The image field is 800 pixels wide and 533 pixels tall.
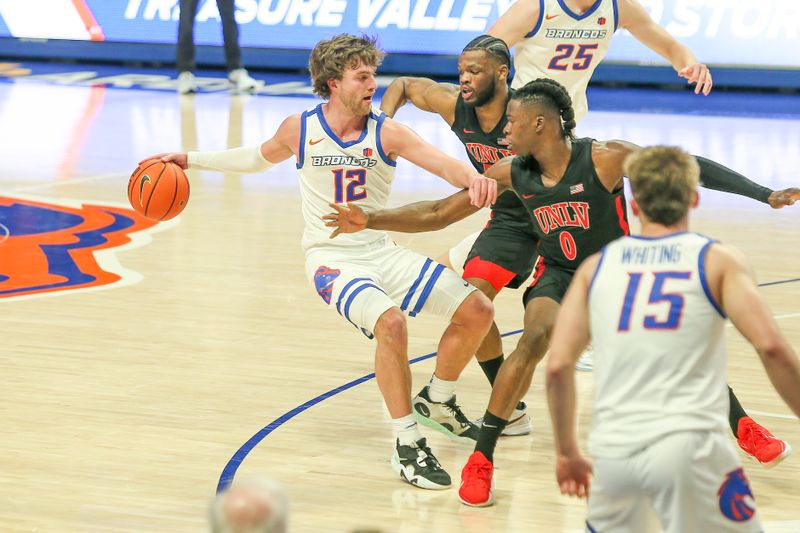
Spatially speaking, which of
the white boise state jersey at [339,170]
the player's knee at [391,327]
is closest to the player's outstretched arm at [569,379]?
the player's knee at [391,327]

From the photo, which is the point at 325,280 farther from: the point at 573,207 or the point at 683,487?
the point at 683,487

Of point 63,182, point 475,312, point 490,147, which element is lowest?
point 63,182

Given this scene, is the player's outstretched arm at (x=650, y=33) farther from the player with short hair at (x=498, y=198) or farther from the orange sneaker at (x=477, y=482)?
the orange sneaker at (x=477, y=482)

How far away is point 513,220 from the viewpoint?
6535 mm

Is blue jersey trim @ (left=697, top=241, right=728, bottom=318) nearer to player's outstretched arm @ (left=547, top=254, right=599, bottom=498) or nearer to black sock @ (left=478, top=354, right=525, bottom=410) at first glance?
player's outstretched arm @ (left=547, top=254, right=599, bottom=498)

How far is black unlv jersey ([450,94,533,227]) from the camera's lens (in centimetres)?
653

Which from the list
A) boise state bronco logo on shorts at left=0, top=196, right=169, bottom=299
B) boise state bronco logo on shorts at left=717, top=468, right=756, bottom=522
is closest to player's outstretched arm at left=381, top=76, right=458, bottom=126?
boise state bronco logo on shorts at left=0, top=196, right=169, bottom=299

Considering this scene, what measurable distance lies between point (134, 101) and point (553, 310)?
13.8 m

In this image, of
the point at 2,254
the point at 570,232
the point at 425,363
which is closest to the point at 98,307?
the point at 2,254

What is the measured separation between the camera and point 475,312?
579 centimetres

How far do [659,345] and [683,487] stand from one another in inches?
14.9

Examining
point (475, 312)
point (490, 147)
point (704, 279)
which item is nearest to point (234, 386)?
point (475, 312)

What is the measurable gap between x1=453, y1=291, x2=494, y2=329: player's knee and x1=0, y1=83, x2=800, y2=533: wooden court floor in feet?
2.04

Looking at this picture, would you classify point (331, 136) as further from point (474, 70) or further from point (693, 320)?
point (693, 320)
